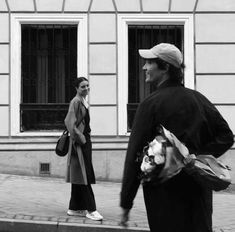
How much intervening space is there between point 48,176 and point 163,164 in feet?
28.6

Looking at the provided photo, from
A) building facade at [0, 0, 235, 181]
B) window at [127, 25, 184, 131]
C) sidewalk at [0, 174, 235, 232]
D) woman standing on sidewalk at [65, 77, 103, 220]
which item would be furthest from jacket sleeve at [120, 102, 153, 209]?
window at [127, 25, 184, 131]

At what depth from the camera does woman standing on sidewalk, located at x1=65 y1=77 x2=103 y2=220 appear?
7344 millimetres

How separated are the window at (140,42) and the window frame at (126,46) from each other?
226mm

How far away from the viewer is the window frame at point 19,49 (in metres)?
11.8

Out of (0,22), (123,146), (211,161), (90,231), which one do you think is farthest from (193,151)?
(0,22)

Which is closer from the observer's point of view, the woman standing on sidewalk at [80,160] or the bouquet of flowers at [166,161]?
the bouquet of flowers at [166,161]

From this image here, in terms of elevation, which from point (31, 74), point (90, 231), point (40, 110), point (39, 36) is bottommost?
point (90, 231)

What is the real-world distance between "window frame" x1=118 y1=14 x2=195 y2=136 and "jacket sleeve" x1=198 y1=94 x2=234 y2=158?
8.43m

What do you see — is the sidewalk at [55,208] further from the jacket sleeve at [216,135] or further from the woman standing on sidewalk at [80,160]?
the jacket sleeve at [216,135]

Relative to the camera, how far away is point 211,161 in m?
3.38

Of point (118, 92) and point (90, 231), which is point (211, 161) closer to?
point (90, 231)

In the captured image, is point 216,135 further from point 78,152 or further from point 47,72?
point 47,72

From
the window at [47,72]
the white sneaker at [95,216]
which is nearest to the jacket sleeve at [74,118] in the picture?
the white sneaker at [95,216]

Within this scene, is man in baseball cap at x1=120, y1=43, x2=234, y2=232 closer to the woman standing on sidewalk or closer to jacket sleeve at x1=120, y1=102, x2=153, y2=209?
jacket sleeve at x1=120, y1=102, x2=153, y2=209
